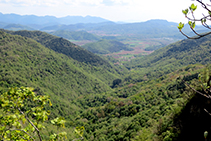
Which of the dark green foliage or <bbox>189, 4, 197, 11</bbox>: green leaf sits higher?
<bbox>189, 4, 197, 11</bbox>: green leaf

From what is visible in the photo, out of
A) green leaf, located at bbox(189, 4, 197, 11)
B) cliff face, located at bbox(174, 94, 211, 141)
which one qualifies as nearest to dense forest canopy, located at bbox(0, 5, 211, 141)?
cliff face, located at bbox(174, 94, 211, 141)

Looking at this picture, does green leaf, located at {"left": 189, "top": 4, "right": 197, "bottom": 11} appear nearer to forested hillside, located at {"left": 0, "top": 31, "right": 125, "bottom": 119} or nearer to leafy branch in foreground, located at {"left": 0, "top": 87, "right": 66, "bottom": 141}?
leafy branch in foreground, located at {"left": 0, "top": 87, "right": 66, "bottom": 141}

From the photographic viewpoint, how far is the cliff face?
26.4 meters

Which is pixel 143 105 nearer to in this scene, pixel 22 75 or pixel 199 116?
pixel 199 116

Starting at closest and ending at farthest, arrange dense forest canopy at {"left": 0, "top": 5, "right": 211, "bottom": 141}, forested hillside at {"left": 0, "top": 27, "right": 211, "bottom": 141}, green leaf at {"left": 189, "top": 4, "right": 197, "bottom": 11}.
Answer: green leaf at {"left": 189, "top": 4, "right": 197, "bottom": 11} < dense forest canopy at {"left": 0, "top": 5, "right": 211, "bottom": 141} < forested hillside at {"left": 0, "top": 27, "right": 211, "bottom": 141}

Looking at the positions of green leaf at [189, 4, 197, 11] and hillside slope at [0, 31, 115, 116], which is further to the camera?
hillside slope at [0, 31, 115, 116]

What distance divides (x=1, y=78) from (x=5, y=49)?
61.4m

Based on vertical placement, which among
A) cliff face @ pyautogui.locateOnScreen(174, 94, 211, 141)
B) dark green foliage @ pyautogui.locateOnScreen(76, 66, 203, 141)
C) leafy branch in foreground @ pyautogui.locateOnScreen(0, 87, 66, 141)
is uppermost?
leafy branch in foreground @ pyautogui.locateOnScreen(0, 87, 66, 141)

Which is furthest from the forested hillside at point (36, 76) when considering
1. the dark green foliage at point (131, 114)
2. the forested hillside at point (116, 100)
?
the dark green foliage at point (131, 114)

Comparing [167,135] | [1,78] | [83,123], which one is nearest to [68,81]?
[1,78]

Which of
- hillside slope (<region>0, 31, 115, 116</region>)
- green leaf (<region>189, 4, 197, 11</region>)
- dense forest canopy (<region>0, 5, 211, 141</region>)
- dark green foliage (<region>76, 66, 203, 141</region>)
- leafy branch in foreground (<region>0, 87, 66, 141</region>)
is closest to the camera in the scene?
green leaf (<region>189, 4, 197, 11</region>)

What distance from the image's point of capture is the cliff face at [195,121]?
1040 inches

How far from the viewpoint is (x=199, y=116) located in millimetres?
28703

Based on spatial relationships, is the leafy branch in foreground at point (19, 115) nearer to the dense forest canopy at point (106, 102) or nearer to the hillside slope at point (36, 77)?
the dense forest canopy at point (106, 102)
